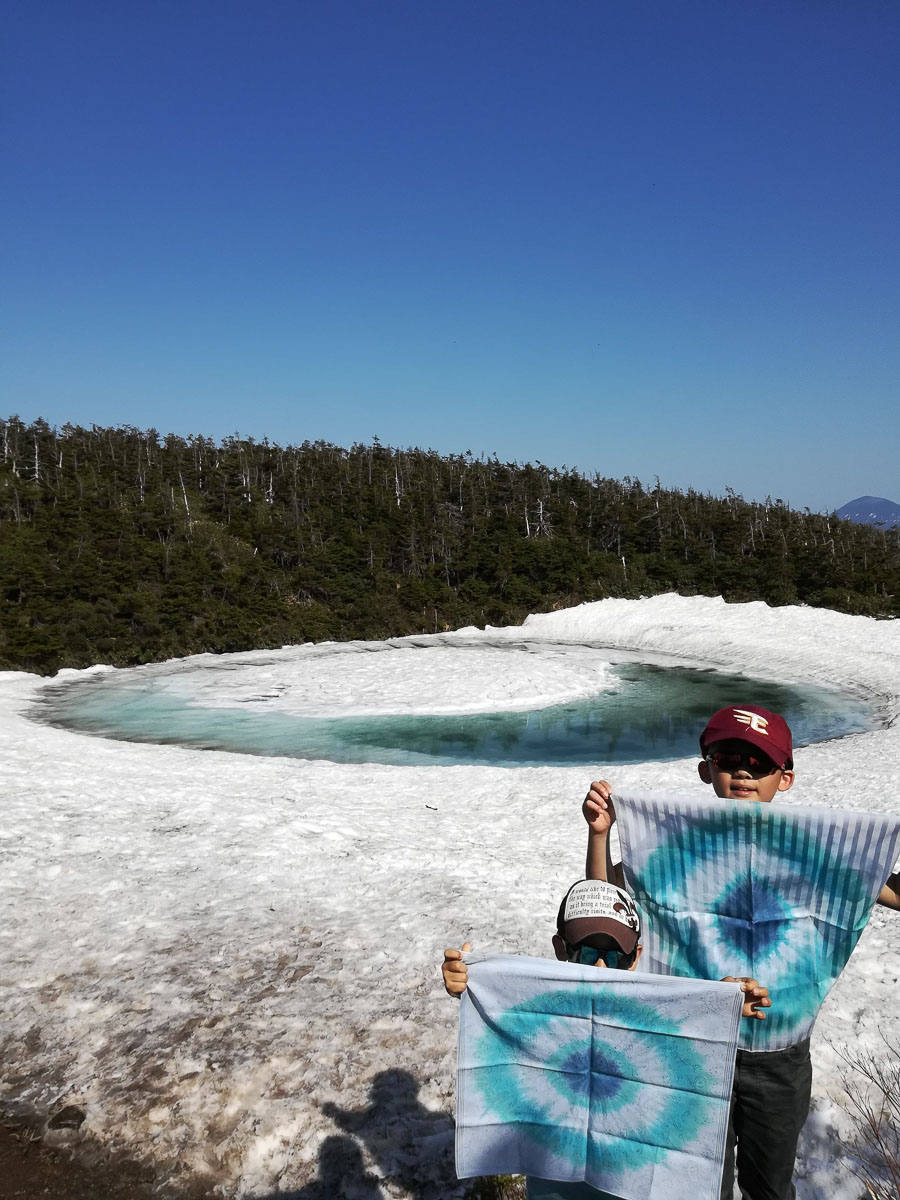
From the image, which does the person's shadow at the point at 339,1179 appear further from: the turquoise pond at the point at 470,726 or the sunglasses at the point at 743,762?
the turquoise pond at the point at 470,726

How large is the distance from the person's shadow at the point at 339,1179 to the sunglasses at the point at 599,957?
2304 millimetres

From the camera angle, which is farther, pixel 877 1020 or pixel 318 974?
pixel 318 974

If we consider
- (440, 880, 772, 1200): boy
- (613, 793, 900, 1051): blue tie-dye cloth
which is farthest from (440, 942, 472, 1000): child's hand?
(613, 793, 900, 1051): blue tie-dye cloth

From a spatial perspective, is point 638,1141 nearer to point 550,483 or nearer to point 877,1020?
point 877,1020

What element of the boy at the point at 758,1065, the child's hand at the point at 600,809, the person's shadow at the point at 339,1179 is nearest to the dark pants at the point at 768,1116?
the boy at the point at 758,1065

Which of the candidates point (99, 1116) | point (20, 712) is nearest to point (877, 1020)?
point (99, 1116)

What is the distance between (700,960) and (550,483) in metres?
67.1

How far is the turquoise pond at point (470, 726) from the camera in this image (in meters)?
15.1

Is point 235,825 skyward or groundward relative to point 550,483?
groundward

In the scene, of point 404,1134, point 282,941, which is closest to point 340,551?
point 282,941

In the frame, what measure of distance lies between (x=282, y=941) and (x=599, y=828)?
15.2 ft

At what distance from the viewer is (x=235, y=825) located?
9273 millimetres

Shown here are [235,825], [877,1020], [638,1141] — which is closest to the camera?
[638,1141]

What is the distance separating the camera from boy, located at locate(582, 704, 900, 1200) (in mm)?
2406
